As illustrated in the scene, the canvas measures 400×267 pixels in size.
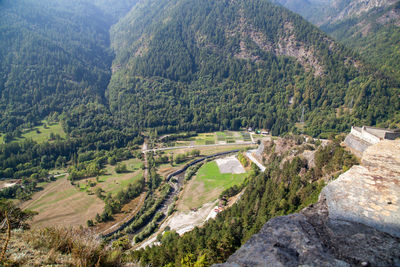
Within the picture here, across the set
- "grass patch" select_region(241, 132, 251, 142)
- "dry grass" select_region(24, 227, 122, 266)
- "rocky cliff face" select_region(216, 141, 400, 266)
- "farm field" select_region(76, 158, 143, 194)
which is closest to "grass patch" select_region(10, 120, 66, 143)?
"farm field" select_region(76, 158, 143, 194)

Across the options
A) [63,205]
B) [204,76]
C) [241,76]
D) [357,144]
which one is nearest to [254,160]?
[357,144]

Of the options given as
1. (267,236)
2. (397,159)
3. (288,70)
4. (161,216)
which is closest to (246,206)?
(161,216)

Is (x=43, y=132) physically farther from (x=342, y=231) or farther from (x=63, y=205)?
(x=342, y=231)

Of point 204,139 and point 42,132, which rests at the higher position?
point 204,139

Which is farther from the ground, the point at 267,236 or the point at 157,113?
the point at 267,236

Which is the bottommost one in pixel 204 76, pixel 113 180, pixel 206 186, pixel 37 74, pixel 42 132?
pixel 42 132

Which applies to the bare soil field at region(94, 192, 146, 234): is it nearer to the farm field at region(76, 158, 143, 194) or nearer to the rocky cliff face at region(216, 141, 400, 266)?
the farm field at region(76, 158, 143, 194)

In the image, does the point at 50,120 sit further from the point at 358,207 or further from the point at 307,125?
the point at 358,207
